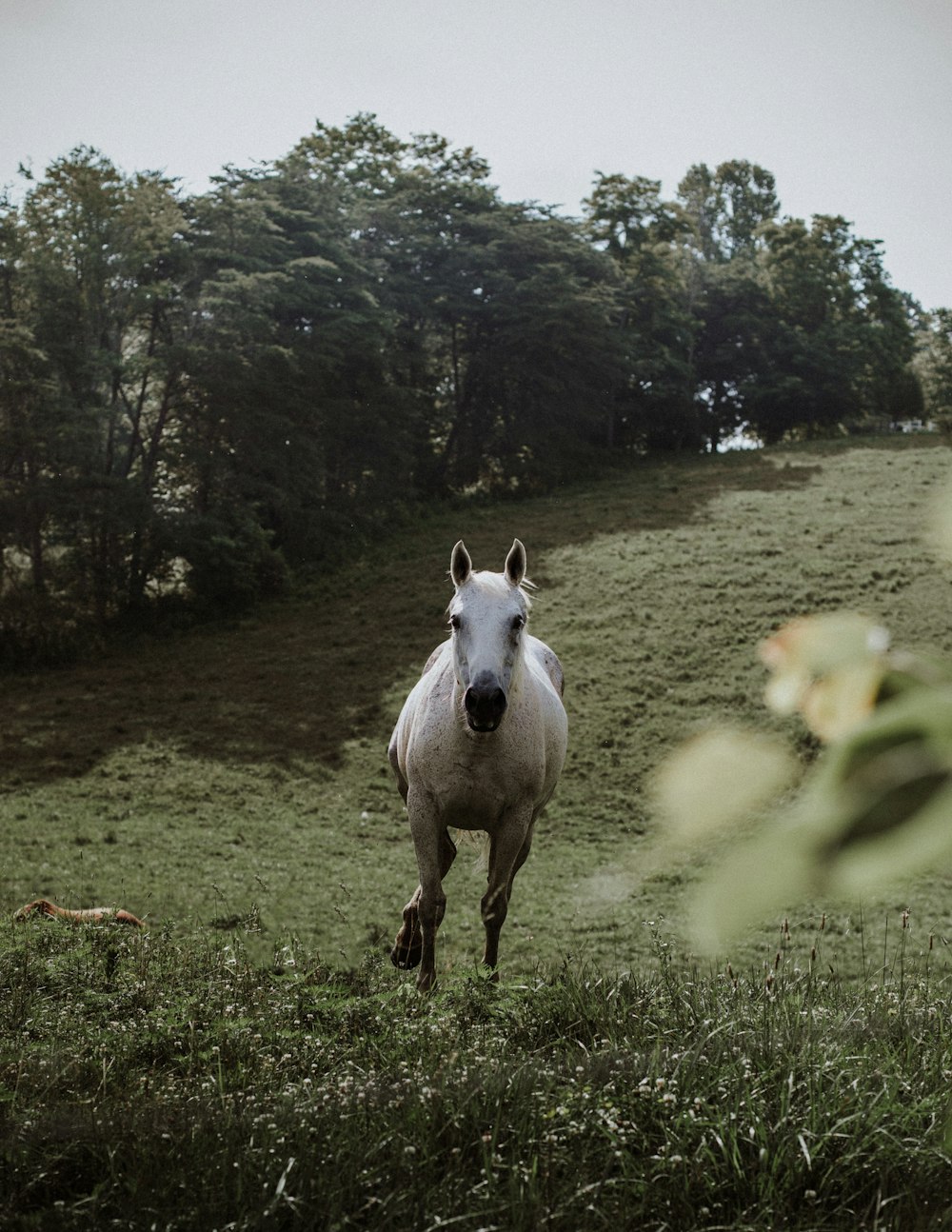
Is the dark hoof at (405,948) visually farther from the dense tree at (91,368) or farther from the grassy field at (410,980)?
the dense tree at (91,368)

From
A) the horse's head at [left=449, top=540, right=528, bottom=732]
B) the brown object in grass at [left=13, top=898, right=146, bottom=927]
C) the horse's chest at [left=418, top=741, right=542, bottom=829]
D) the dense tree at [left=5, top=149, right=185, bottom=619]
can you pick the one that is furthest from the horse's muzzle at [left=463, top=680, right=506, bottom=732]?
the dense tree at [left=5, top=149, right=185, bottom=619]

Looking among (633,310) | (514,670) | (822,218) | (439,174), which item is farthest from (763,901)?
(822,218)

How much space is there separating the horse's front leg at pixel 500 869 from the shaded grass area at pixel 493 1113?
70 cm

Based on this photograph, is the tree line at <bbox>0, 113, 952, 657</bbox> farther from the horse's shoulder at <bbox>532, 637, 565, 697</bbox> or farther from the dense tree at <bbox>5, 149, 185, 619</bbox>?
the horse's shoulder at <bbox>532, 637, 565, 697</bbox>

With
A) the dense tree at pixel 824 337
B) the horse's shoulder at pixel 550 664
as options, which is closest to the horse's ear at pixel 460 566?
the horse's shoulder at pixel 550 664

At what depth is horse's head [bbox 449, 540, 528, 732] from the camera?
12.0 ft

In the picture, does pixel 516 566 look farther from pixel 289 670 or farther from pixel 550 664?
pixel 289 670

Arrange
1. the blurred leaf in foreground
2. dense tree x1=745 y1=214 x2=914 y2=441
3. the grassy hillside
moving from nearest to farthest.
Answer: the blurred leaf in foreground, the grassy hillside, dense tree x1=745 y1=214 x2=914 y2=441

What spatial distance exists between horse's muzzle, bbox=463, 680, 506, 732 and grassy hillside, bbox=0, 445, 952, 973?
4.14 ft

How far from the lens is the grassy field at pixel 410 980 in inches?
87.0

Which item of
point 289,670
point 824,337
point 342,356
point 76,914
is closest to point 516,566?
point 76,914

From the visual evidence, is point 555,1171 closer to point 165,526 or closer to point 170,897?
point 170,897

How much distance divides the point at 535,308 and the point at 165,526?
16.5m

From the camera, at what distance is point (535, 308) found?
32.1 m
